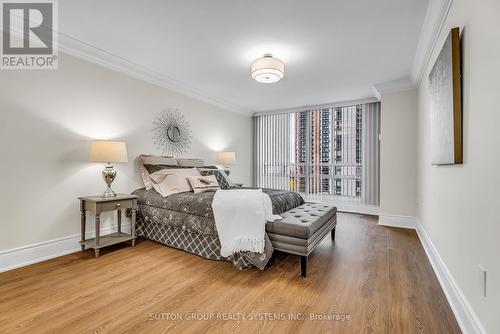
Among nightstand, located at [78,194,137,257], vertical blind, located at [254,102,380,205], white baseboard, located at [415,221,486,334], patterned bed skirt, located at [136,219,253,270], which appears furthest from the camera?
vertical blind, located at [254,102,380,205]

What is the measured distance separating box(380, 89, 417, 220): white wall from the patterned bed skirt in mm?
3061

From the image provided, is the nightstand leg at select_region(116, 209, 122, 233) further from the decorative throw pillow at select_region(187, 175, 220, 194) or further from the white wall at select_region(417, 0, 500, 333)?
the white wall at select_region(417, 0, 500, 333)

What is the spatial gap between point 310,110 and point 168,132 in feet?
11.4

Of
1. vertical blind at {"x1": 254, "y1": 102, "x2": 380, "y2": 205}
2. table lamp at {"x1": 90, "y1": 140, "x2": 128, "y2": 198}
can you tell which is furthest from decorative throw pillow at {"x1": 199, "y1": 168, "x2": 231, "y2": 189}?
vertical blind at {"x1": 254, "y1": 102, "x2": 380, "y2": 205}

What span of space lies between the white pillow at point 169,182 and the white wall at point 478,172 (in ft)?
9.61

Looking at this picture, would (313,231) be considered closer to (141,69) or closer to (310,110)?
(141,69)

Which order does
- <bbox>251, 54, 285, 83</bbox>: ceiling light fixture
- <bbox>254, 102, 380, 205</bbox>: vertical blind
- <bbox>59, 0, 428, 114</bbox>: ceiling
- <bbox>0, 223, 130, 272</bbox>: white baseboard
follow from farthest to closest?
1. <bbox>254, 102, 380, 205</bbox>: vertical blind
2. <bbox>251, 54, 285, 83</bbox>: ceiling light fixture
3. <bbox>0, 223, 130, 272</bbox>: white baseboard
4. <bbox>59, 0, 428, 114</bbox>: ceiling

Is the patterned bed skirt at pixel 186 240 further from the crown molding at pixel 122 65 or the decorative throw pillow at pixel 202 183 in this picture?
the crown molding at pixel 122 65

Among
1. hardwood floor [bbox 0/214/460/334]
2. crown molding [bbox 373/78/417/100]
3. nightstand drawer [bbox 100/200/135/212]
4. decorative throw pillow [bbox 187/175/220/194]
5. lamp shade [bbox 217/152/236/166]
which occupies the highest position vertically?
crown molding [bbox 373/78/417/100]

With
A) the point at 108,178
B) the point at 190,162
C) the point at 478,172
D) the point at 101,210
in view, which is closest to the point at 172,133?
the point at 190,162

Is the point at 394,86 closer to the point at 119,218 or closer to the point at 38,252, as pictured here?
the point at 119,218

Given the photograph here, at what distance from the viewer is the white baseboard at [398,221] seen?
390 cm

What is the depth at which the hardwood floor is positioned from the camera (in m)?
1.55

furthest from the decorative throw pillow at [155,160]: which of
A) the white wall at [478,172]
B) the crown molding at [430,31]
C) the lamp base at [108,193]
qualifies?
the crown molding at [430,31]
